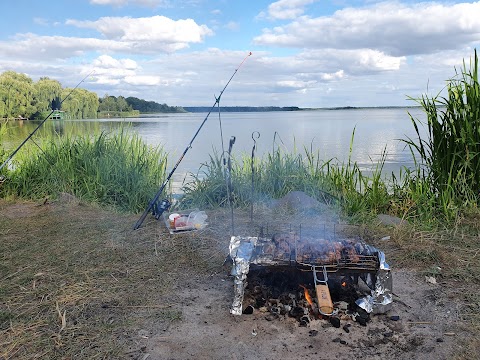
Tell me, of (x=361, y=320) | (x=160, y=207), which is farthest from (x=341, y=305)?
(x=160, y=207)

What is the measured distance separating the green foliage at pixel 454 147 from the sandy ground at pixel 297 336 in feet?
7.44

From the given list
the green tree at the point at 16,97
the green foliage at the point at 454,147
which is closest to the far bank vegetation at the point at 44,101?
the green tree at the point at 16,97

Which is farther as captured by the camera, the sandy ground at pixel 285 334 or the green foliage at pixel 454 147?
the green foliage at pixel 454 147

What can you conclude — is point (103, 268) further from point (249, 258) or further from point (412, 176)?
point (412, 176)

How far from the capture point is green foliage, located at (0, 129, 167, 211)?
5.69 m

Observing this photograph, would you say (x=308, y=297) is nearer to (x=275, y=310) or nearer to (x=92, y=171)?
(x=275, y=310)

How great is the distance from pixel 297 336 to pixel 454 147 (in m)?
3.39

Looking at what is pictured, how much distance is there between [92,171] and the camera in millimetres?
5961

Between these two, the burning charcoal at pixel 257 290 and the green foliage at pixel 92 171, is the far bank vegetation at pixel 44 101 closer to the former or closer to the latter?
the green foliage at pixel 92 171

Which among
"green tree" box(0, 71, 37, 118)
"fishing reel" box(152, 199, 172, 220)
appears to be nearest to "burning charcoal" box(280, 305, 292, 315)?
"fishing reel" box(152, 199, 172, 220)

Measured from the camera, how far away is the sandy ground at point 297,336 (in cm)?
215

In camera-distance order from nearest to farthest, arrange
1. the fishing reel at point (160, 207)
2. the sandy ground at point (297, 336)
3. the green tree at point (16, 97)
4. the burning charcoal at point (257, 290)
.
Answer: the sandy ground at point (297, 336)
the burning charcoal at point (257, 290)
the fishing reel at point (160, 207)
the green tree at point (16, 97)

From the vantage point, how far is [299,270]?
99.5 inches

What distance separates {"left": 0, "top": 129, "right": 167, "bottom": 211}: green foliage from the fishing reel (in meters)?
1.10
